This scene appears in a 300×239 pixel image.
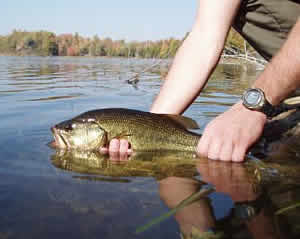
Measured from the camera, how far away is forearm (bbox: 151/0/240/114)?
11.3ft

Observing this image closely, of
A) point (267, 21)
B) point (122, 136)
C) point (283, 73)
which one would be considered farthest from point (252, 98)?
point (267, 21)

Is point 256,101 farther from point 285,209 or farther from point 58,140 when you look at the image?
point 58,140

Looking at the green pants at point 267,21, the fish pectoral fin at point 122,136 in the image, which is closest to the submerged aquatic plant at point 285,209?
the fish pectoral fin at point 122,136

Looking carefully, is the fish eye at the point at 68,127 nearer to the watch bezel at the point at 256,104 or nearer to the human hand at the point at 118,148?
the human hand at the point at 118,148

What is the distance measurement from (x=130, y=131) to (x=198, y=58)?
103 cm

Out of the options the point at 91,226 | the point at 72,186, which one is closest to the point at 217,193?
the point at 91,226

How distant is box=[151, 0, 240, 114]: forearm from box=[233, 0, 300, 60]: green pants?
47cm

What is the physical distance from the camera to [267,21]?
152 inches

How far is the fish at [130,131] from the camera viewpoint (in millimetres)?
3305

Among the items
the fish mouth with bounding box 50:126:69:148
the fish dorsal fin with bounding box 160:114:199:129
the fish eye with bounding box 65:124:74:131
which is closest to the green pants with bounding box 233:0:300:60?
the fish dorsal fin with bounding box 160:114:199:129

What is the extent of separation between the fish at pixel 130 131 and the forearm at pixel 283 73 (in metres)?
0.79

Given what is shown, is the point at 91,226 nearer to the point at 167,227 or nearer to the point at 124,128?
the point at 167,227

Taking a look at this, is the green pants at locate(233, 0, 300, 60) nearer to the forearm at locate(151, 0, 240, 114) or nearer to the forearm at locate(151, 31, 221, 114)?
the forearm at locate(151, 0, 240, 114)

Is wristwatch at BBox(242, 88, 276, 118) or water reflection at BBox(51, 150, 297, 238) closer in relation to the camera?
water reflection at BBox(51, 150, 297, 238)
